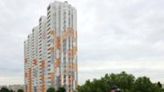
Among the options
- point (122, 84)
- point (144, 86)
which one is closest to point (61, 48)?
point (122, 84)

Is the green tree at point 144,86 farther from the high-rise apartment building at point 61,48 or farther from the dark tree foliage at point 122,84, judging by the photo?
the high-rise apartment building at point 61,48

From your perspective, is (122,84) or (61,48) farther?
(61,48)

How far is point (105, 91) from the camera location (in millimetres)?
50719

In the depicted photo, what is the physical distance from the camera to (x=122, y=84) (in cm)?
5044

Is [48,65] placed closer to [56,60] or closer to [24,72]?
[56,60]

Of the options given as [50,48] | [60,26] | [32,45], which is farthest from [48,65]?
[32,45]

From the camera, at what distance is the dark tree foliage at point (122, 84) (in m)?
48.7

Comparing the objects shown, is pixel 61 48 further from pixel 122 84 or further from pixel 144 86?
pixel 144 86

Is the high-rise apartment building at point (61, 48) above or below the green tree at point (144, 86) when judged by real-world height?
above

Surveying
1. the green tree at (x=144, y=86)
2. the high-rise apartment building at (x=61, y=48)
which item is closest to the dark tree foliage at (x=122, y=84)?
the green tree at (x=144, y=86)

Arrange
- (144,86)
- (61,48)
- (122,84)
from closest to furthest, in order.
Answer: (144,86), (122,84), (61,48)

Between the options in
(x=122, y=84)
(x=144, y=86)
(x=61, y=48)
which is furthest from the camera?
(x=61, y=48)

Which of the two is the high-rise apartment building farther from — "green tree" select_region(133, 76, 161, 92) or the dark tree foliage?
"green tree" select_region(133, 76, 161, 92)

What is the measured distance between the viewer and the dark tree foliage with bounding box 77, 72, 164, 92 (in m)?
48.7
